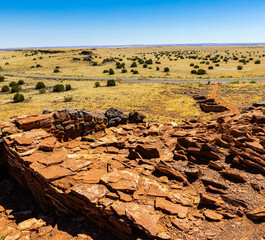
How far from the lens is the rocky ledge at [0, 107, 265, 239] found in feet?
19.8

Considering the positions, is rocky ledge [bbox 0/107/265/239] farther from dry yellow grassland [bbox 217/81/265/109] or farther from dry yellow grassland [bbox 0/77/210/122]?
dry yellow grassland [bbox 217/81/265/109]

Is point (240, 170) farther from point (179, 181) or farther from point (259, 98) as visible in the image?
point (259, 98)

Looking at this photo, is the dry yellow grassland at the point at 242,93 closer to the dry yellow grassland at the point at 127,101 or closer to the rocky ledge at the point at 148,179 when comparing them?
the dry yellow grassland at the point at 127,101

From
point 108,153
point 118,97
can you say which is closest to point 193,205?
point 108,153

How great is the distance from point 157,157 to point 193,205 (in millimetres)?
3630

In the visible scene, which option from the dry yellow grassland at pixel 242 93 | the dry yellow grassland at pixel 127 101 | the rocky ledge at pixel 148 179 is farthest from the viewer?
the dry yellow grassland at pixel 242 93

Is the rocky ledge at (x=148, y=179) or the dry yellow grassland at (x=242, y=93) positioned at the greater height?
the rocky ledge at (x=148, y=179)

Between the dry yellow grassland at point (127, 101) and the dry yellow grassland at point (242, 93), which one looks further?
the dry yellow grassland at point (242, 93)

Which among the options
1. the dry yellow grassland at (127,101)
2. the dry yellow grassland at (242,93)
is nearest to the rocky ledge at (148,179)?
the dry yellow grassland at (127,101)

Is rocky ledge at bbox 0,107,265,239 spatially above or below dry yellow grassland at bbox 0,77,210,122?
above

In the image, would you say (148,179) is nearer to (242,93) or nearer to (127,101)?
(127,101)

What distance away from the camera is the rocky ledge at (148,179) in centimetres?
604

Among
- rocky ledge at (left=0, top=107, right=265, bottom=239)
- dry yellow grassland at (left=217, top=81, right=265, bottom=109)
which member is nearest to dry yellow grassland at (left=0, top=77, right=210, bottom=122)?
dry yellow grassland at (left=217, top=81, right=265, bottom=109)

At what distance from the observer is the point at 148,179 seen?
7.93m
